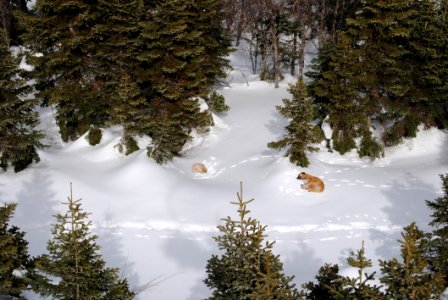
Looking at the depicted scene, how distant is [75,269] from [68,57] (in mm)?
17134

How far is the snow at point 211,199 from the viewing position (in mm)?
13523

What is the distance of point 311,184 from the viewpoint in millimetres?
17594

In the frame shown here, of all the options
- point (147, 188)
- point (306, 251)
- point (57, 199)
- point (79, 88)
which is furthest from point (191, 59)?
point (306, 251)

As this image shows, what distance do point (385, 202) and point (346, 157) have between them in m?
4.91

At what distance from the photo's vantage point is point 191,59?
21562 millimetres

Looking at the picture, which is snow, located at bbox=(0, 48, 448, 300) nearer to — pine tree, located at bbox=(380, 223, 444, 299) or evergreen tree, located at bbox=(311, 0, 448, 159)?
evergreen tree, located at bbox=(311, 0, 448, 159)

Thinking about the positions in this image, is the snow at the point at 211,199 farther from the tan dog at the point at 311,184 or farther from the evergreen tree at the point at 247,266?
the evergreen tree at the point at 247,266

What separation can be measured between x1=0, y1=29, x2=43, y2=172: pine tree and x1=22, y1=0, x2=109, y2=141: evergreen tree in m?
2.22

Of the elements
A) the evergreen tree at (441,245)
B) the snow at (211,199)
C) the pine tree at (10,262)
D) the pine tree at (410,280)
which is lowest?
the snow at (211,199)

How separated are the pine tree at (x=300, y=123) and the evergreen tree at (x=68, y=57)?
11.0 m

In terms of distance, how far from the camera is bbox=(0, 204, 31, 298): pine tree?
278 inches

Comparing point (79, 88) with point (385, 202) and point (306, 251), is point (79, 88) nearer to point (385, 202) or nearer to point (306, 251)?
point (306, 251)

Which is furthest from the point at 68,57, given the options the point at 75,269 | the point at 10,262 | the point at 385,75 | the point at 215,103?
the point at 385,75

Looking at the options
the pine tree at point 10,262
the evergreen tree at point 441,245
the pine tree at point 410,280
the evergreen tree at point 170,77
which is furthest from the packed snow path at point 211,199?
the pine tree at point 410,280
